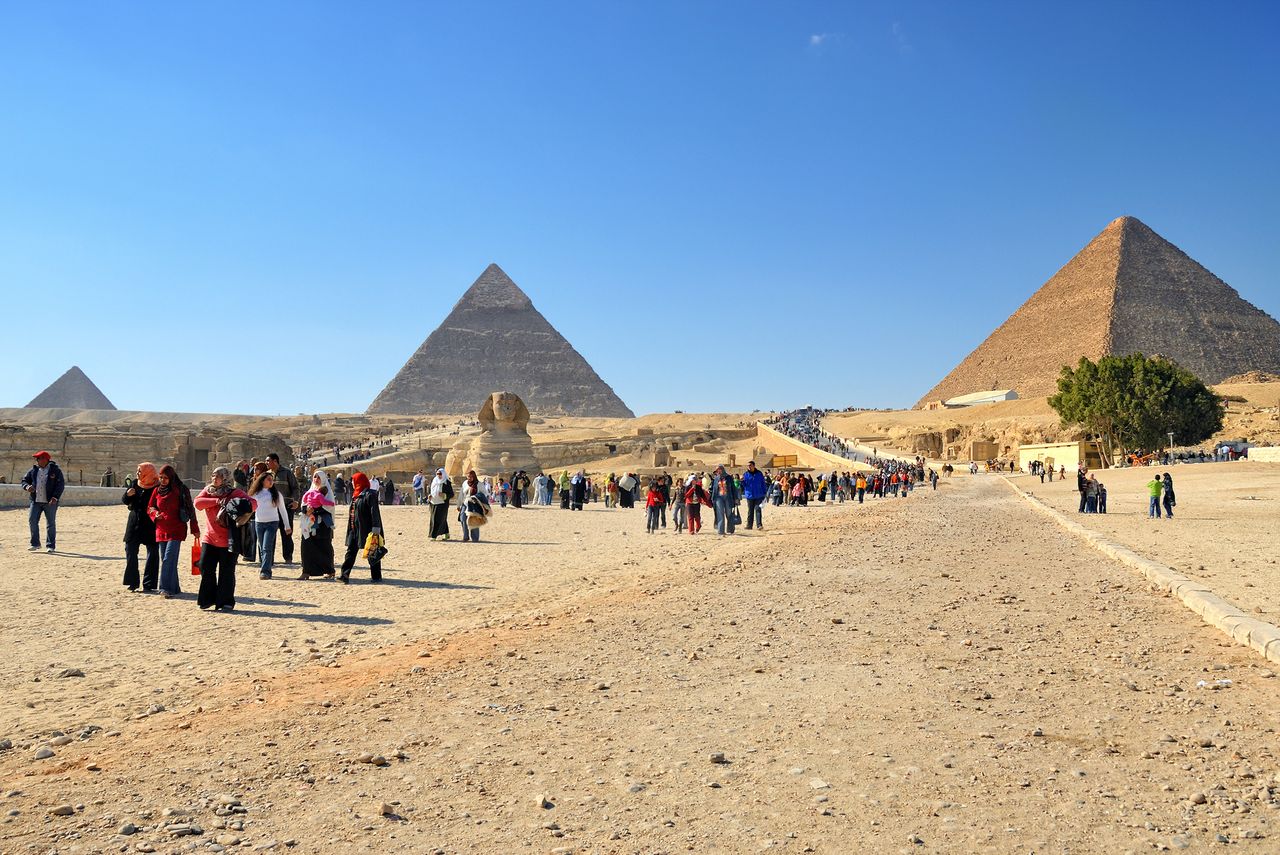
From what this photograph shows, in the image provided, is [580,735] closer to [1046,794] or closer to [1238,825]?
[1046,794]

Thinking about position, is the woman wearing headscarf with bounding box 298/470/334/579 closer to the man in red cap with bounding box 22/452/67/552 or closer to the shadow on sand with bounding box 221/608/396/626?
the shadow on sand with bounding box 221/608/396/626

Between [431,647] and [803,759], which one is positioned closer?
[803,759]

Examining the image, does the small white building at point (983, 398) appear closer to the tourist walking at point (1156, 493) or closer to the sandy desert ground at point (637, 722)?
the tourist walking at point (1156, 493)

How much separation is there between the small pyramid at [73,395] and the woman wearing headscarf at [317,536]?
128067 mm

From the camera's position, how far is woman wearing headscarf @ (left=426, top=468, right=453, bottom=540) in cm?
1157

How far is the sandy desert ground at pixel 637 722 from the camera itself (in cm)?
264

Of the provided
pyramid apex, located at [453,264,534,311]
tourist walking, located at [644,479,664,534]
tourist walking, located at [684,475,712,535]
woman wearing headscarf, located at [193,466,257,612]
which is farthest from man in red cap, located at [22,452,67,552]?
pyramid apex, located at [453,264,534,311]

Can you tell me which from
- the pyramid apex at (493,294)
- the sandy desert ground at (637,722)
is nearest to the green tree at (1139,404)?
the sandy desert ground at (637,722)

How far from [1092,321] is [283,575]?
14725 cm

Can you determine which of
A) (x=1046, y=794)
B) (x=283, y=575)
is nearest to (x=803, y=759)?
(x=1046, y=794)

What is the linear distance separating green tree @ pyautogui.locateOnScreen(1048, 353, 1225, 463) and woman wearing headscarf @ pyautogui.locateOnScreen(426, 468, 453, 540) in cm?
3810

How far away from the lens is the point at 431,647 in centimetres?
513

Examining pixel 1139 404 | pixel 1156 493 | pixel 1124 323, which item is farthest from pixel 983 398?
pixel 1156 493

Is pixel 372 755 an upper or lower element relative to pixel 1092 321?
lower
